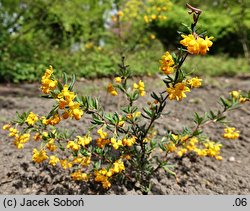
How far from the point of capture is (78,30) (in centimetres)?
776

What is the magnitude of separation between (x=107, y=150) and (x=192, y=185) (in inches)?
29.5

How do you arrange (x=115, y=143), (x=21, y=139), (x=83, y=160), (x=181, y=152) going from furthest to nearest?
(x=181, y=152)
(x=83, y=160)
(x=21, y=139)
(x=115, y=143)

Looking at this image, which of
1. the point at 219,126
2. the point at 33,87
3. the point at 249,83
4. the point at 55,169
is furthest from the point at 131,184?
the point at 249,83

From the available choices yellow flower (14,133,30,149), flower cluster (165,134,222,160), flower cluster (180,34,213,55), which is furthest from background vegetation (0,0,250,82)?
flower cluster (180,34,213,55)

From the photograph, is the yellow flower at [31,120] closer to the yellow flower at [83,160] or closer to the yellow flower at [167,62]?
the yellow flower at [83,160]

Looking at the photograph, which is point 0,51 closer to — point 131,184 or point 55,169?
point 55,169

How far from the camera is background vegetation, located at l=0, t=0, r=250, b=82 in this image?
18.8 feet

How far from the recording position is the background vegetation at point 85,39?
18.8ft

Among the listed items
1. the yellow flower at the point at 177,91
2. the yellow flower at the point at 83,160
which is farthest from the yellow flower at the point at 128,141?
the yellow flower at the point at 177,91

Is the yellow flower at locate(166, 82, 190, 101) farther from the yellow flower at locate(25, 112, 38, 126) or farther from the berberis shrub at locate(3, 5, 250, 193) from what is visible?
the yellow flower at locate(25, 112, 38, 126)

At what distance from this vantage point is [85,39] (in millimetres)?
7816

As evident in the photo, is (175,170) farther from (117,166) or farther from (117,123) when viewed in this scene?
(117,123)

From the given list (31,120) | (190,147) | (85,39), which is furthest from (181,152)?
(85,39)
